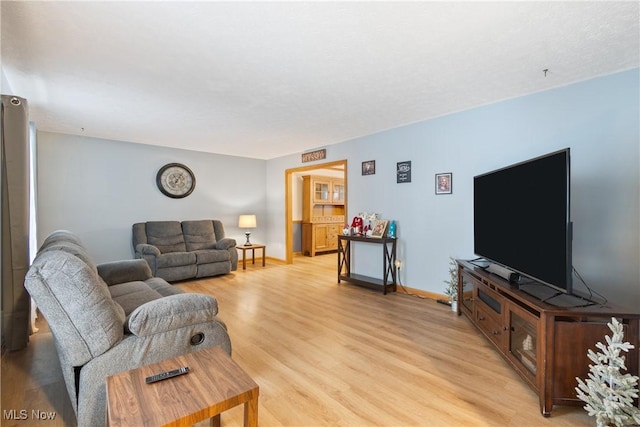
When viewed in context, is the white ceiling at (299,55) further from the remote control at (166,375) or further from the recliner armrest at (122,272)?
the remote control at (166,375)

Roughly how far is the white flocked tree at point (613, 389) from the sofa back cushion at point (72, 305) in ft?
8.22

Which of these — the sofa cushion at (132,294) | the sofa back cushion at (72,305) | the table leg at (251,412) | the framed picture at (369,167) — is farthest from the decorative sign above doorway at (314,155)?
the table leg at (251,412)

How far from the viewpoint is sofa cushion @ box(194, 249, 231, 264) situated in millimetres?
4969

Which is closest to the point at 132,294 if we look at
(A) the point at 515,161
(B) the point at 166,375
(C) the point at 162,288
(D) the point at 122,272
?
(C) the point at 162,288

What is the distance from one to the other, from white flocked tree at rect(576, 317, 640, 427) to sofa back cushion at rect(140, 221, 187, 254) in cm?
536

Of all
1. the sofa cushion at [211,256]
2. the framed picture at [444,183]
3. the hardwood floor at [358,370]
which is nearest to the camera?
the hardwood floor at [358,370]

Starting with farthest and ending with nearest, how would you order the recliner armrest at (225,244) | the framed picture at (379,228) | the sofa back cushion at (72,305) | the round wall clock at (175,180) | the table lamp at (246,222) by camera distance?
the table lamp at (246,222), the round wall clock at (175,180), the recliner armrest at (225,244), the framed picture at (379,228), the sofa back cushion at (72,305)

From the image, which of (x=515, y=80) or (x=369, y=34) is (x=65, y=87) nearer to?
(x=369, y=34)

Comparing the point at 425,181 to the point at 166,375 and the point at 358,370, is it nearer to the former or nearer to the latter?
the point at 358,370

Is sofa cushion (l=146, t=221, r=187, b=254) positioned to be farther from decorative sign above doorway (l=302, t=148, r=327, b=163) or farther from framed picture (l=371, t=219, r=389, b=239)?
framed picture (l=371, t=219, r=389, b=239)

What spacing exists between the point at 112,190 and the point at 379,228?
450 cm

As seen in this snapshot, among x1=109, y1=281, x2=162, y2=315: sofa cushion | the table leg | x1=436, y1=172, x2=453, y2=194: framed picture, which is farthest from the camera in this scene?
x1=436, y1=172, x2=453, y2=194: framed picture

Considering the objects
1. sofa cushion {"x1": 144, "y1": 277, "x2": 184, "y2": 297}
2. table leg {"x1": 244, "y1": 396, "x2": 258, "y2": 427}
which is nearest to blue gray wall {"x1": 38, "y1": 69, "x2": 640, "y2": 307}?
sofa cushion {"x1": 144, "y1": 277, "x2": 184, "y2": 297}

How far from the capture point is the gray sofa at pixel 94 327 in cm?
142
